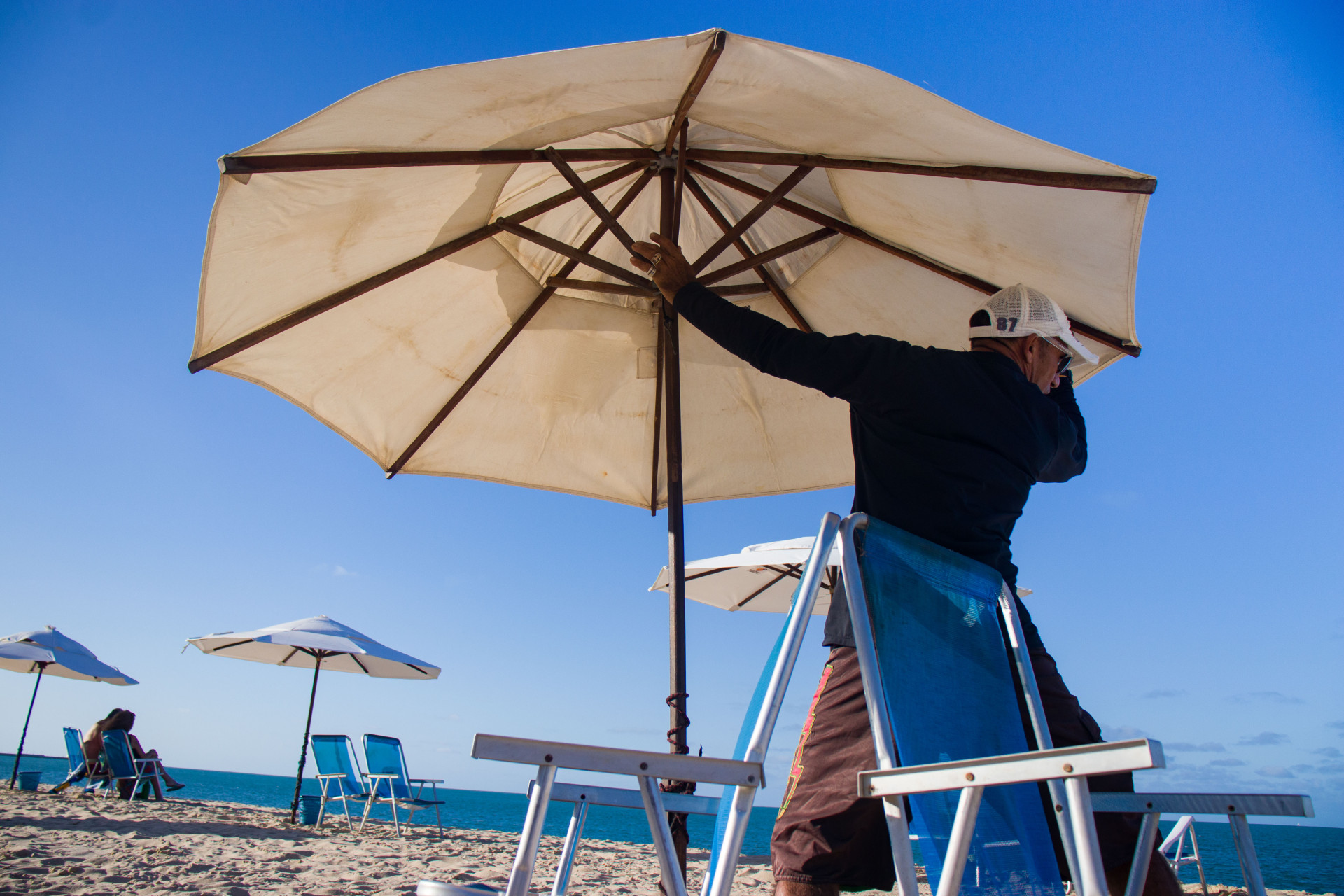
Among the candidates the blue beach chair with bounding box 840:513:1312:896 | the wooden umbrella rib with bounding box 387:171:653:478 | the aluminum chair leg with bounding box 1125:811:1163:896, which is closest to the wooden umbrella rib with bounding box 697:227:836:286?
the wooden umbrella rib with bounding box 387:171:653:478

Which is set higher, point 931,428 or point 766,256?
point 766,256

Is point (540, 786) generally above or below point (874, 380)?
below

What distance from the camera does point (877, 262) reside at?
10.6 ft

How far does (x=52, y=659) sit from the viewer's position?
1228 centimetres

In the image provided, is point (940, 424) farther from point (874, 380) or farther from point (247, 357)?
point (247, 357)

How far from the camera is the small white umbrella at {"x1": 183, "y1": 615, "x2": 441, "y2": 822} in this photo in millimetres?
9742

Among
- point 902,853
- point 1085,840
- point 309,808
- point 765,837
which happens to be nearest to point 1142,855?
point 902,853

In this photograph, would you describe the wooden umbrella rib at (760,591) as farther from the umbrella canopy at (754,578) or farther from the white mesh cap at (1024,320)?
the white mesh cap at (1024,320)

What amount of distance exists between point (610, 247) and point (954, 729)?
2868 millimetres

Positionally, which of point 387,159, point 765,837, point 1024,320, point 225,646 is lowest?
point 765,837

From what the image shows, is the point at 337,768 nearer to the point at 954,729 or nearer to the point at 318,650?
the point at 318,650

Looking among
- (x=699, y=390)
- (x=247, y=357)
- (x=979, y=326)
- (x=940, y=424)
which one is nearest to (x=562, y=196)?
(x=699, y=390)

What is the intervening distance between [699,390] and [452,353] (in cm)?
116

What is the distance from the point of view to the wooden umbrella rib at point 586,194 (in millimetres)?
2701
